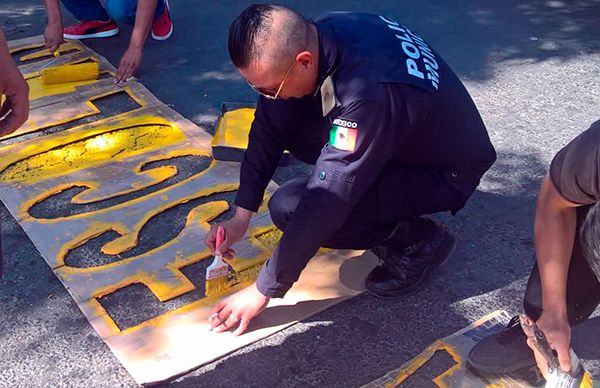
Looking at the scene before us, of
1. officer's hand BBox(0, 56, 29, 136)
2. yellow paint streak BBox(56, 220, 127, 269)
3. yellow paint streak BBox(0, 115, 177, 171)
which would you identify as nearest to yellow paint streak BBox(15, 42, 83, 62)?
yellow paint streak BBox(0, 115, 177, 171)

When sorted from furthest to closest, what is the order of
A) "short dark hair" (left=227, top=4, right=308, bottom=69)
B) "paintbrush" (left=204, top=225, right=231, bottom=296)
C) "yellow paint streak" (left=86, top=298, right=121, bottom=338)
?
"paintbrush" (left=204, top=225, right=231, bottom=296) < "yellow paint streak" (left=86, top=298, right=121, bottom=338) < "short dark hair" (left=227, top=4, right=308, bottom=69)

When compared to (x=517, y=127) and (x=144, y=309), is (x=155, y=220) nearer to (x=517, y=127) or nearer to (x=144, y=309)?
(x=144, y=309)

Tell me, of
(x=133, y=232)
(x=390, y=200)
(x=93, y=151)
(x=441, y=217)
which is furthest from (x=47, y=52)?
(x=390, y=200)

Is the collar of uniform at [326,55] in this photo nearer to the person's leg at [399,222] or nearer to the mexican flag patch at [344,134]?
the mexican flag patch at [344,134]

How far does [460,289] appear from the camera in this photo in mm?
2467

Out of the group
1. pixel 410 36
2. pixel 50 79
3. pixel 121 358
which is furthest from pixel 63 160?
pixel 410 36

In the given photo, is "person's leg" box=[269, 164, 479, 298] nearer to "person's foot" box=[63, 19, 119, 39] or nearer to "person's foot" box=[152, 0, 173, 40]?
"person's foot" box=[152, 0, 173, 40]

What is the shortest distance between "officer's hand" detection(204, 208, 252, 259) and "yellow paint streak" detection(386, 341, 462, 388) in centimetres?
68

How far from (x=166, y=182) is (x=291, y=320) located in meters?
0.99

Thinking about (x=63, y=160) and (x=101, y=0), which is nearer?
(x=63, y=160)

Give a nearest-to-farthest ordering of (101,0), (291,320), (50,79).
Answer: (291,320)
(50,79)
(101,0)

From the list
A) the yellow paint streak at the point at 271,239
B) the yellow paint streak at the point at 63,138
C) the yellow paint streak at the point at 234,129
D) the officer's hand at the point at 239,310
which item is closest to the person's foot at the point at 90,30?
the yellow paint streak at the point at 63,138

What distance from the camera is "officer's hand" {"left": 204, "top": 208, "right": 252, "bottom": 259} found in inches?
91.7

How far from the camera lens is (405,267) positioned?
2.41m
